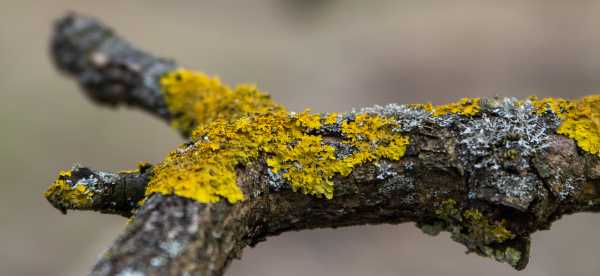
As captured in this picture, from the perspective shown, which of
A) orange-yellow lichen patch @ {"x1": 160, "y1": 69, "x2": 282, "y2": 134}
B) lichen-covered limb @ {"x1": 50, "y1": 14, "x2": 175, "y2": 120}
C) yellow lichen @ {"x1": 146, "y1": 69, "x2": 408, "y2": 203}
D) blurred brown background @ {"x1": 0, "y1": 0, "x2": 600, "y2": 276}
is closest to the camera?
yellow lichen @ {"x1": 146, "y1": 69, "x2": 408, "y2": 203}

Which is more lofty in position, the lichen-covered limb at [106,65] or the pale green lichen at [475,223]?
the lichen-covered limb at [106,65]

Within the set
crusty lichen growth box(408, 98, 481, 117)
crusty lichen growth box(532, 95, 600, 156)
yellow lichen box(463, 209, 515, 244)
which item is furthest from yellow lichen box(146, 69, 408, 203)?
crusty lichen growth box(532, 95, 600, 156)

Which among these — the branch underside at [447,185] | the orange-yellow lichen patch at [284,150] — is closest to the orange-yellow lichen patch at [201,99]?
the orange-yellow lichen patch at [284,150]

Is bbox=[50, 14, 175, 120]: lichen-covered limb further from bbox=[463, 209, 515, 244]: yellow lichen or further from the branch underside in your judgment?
bbox=[463, 209, 515, 244]: yellow lichen

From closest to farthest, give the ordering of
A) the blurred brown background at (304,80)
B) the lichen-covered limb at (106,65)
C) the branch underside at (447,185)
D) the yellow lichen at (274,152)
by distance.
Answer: the yellow lichen at (274,152)
the branch underside at (447,185)
the lichen-covered limb at (106,65)
the blurred brown background at (304,80)

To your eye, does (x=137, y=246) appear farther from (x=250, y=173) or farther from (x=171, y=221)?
(x=250, y=173)

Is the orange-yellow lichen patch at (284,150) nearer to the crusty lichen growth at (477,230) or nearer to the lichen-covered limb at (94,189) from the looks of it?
the lichen-covered limb at (94,189)
